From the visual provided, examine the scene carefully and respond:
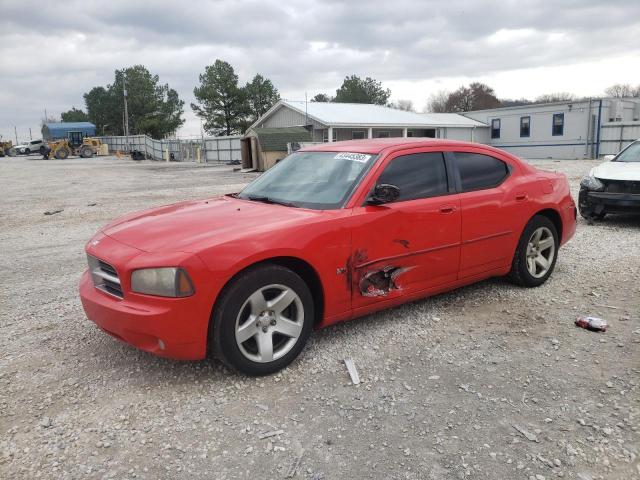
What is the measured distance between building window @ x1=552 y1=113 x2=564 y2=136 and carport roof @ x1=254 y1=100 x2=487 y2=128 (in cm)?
659

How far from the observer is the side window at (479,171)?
4586 mm

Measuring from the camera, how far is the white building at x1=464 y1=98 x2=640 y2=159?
101ft

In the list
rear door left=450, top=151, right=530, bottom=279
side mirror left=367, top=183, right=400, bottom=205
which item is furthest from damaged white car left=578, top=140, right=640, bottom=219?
side mirror left=367, top=183, right=400, bottom=205

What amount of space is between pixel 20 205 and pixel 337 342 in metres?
13.3

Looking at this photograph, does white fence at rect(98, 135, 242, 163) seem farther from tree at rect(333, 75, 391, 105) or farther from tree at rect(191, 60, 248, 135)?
tree at rect(333, 75, 391, 105)

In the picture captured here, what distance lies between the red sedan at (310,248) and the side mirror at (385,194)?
12 mm

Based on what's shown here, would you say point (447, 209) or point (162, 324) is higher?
point (447, 209)

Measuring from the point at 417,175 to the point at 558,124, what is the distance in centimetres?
3348

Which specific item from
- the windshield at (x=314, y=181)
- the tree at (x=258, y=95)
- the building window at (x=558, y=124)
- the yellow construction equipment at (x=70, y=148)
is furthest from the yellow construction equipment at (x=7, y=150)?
the windshield at (x=314, y=181)

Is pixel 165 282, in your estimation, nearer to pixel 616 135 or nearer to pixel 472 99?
pixel 616 135

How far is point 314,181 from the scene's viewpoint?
4.19 m

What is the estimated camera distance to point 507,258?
16.1 ft

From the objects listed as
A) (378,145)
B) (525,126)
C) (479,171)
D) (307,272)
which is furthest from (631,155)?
(525,126)

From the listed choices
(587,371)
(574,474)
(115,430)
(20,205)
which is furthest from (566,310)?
(20,205)
